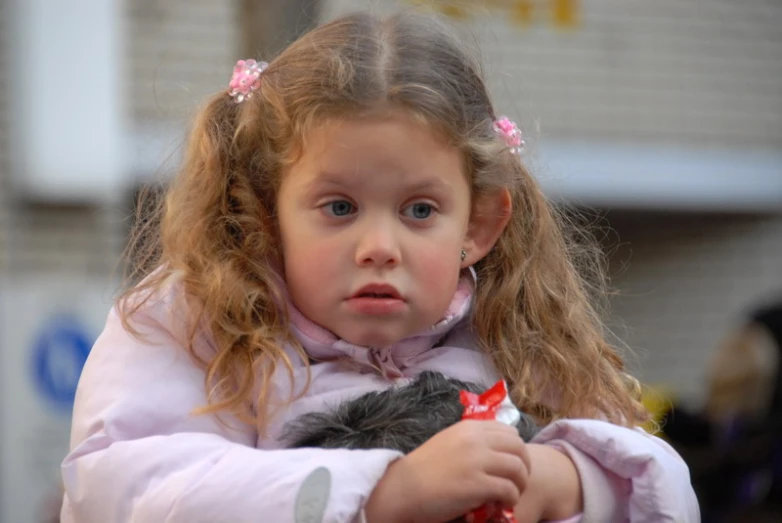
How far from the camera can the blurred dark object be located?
5.35 meters

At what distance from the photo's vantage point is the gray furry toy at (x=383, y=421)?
1.93 m

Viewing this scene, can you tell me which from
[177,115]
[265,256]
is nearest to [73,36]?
[177,115]

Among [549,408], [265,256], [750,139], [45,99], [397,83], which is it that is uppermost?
[397,83]

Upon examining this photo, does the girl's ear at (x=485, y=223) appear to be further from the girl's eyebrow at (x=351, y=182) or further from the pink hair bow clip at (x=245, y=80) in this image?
the pink hair bow clip at (x=245, y=80)

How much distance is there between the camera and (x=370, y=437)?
1.94m

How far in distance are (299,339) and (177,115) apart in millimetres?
645

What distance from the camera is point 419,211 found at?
204cm

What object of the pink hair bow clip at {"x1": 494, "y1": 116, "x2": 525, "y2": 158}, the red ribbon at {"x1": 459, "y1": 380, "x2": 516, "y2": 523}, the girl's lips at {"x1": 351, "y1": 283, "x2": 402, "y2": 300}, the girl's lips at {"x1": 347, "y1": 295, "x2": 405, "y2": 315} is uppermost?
the pink hair bow clip at {"x1": 494, "y1": 116, "x2": 525, "y2": 158}

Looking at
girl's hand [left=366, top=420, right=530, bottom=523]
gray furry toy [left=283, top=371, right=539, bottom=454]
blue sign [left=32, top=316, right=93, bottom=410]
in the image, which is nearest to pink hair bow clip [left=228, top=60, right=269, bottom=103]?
gray furry toy [left=283, top=371, right=539, bottom=454]

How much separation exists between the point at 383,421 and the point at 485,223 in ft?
1.44

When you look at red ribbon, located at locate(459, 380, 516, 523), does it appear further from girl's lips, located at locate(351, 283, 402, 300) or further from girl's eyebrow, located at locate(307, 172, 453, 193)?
girl's eyebrow, located at locate(307, 172, 453, 193)

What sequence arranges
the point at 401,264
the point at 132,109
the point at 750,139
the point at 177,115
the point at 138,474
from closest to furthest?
the point at 138,474 → the point at 401,264 → the point at 177,115 → the point at 132,109 → the point at 750,139

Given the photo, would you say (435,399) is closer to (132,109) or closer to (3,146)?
(3,146)

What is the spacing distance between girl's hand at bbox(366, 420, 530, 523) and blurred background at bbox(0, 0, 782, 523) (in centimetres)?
100
